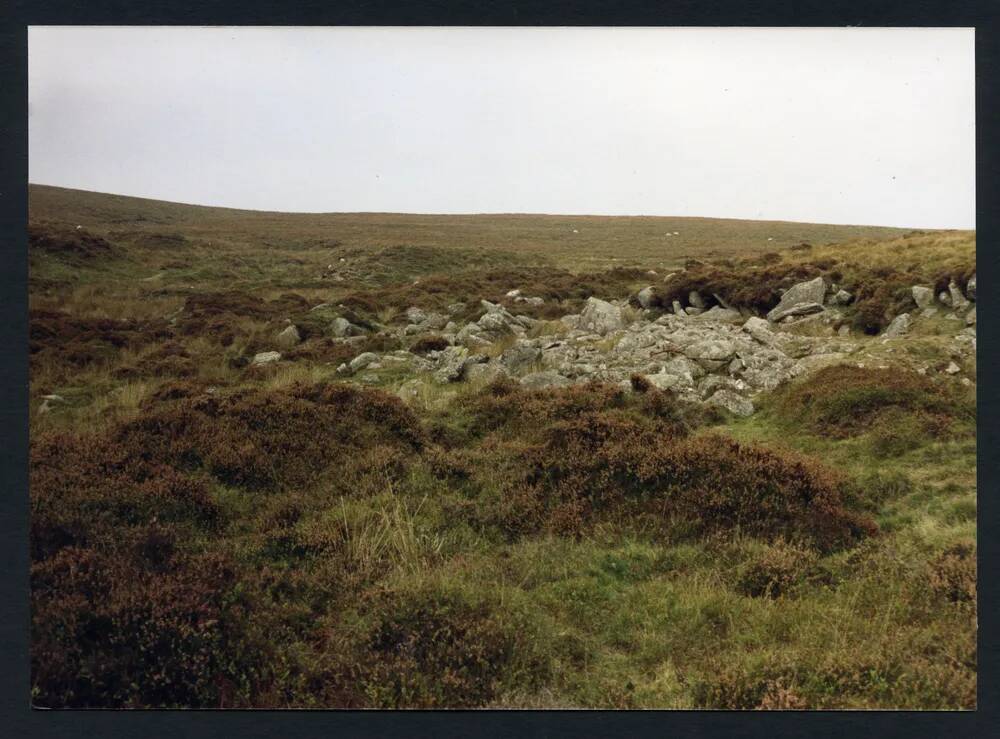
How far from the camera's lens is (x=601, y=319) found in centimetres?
1507

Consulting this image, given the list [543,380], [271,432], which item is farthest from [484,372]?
[271,432]

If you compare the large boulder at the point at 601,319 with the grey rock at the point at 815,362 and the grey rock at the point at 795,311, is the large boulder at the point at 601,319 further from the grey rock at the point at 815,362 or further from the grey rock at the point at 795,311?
the grey rock at the point at 815,362

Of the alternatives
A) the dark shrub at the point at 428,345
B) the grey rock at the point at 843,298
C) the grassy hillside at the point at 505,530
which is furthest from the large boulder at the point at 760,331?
the dark shrub at the point at 428,345

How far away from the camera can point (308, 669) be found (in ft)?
14.6

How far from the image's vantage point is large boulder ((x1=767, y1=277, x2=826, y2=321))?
1406cm

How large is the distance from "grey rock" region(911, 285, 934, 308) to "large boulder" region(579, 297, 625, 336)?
6017 millimetres

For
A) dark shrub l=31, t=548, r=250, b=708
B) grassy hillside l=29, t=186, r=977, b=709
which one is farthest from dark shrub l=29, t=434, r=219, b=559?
dark shrub l=31, t=548, r=250, b=708

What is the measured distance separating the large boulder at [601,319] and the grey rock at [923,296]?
19.7ft

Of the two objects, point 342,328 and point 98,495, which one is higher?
point 342,328

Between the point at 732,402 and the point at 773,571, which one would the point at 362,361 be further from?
the point at 773,571

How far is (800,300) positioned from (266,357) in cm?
1207

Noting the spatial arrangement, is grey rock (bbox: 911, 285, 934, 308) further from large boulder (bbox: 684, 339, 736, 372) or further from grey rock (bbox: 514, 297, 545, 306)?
grey rock (bbox: 514, 297, 545, 306)

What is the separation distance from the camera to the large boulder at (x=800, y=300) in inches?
554

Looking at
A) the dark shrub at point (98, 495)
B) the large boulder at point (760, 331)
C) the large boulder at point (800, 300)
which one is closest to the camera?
the dark shrub at point (98, 495)
